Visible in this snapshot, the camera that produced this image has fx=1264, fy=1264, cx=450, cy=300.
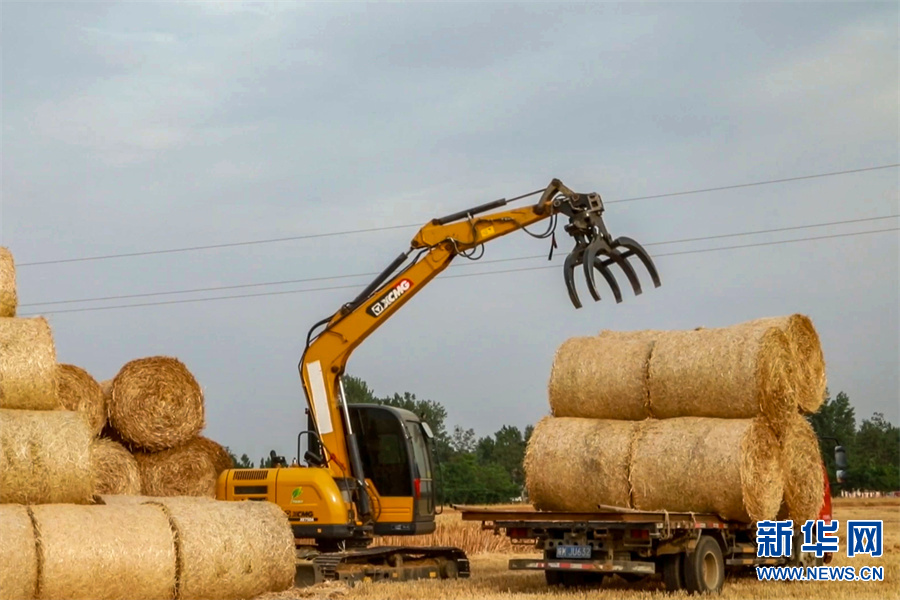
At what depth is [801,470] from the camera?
13.7m

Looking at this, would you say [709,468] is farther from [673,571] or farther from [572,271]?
[572,271]

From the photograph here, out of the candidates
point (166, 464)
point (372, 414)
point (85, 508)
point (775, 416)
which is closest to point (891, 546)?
point (775, 416)

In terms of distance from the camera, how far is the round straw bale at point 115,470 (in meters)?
15.4

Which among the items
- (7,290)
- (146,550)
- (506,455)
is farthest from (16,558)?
(506,455)

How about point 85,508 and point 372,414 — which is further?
point 372,414

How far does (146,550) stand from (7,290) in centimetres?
313

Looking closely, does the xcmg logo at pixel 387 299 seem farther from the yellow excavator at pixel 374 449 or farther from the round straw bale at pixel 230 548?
the round straw bale at pixel 230 548

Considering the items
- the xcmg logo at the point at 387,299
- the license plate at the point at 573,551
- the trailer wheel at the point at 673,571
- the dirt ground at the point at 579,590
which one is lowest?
the dirt ground at the point at 579,590

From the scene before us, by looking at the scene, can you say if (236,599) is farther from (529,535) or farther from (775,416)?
(775,416)

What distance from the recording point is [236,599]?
38.8 ft

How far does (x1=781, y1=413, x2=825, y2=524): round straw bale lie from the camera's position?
1338 cm

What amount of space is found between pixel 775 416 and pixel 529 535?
283 cm

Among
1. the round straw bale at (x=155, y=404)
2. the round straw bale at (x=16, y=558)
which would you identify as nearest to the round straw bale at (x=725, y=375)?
the round straw bale at (x=155, y=404)

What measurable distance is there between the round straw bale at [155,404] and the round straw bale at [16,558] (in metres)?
5.22
